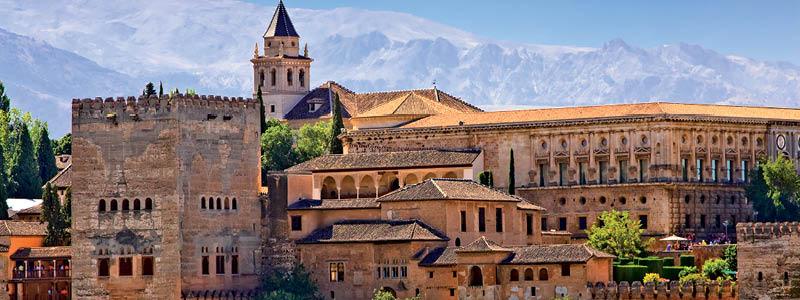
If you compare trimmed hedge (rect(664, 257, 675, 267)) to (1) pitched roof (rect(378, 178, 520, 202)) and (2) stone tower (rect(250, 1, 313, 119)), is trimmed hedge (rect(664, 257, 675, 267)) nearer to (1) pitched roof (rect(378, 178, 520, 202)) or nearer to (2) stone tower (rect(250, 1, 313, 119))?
(1) pitched roof (rect(378, 178, 520, 202))

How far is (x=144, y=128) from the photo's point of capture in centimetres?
9331

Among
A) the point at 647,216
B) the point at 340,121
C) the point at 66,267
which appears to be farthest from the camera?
the point at 340,121

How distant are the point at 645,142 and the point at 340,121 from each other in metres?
21.5

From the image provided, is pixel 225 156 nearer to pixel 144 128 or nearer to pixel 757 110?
pixel 144 128

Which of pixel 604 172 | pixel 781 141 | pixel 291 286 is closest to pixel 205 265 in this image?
pixel 291 286

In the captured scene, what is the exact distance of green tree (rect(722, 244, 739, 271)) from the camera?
88.8m

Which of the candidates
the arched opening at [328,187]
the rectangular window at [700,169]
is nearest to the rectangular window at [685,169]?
the rectangular window at [700,169]

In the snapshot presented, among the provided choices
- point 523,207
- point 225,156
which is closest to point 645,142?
point 523,207

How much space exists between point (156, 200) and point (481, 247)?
16472 millimetres

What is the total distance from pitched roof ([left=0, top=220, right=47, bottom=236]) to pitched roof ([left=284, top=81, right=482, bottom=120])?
25.2 meters

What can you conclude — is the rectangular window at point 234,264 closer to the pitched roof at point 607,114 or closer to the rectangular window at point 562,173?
the pitched roof at point 607,114

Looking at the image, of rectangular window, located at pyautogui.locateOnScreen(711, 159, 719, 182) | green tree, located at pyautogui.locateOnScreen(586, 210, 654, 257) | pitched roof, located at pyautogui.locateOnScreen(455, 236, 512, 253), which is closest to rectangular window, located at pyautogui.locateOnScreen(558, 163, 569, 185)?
rectangular window, located at pyautogui.locateOnScreen(711, 159, 719, 182)

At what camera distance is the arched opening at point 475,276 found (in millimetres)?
88000

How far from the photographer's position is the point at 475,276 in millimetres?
88188
